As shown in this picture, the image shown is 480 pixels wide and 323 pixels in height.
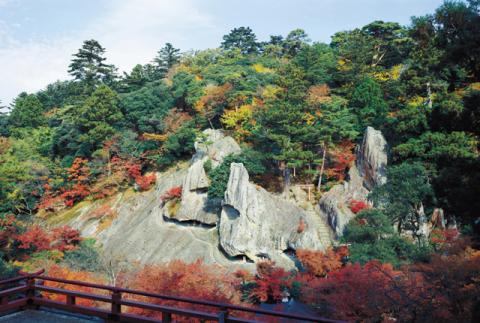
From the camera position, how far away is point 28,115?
39281 mm

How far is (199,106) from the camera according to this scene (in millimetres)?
29625

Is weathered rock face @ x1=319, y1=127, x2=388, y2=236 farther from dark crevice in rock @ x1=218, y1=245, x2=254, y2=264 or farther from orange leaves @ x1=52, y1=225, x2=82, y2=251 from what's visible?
orange leaves @ x1=52, y1=225, x2=82, y2=251

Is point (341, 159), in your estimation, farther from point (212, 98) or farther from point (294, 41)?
point (294, 41)

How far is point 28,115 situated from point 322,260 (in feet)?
116

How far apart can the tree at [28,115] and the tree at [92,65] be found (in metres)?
5.23

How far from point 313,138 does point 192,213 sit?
8763 millimetres

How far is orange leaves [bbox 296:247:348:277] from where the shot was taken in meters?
17.0

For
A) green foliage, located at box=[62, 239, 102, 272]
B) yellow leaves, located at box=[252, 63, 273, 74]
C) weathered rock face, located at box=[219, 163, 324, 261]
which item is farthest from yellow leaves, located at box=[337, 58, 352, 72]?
green foliage, located at box=[62, 239, 102, 272]

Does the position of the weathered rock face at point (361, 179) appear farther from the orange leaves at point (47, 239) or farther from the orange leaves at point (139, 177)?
the orange leaves at point (47, 239)

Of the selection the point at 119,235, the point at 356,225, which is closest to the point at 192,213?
the point at 119,235

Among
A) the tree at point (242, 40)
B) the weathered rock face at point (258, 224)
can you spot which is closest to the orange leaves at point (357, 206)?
the weathered rock face at point (258, 224)

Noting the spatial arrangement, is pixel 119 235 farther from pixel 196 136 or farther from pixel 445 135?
pixel 445 135

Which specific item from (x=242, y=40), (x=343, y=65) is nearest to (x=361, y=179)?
(x=343, y=65)

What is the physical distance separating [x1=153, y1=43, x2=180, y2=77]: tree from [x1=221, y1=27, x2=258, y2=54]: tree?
7.43 metres
